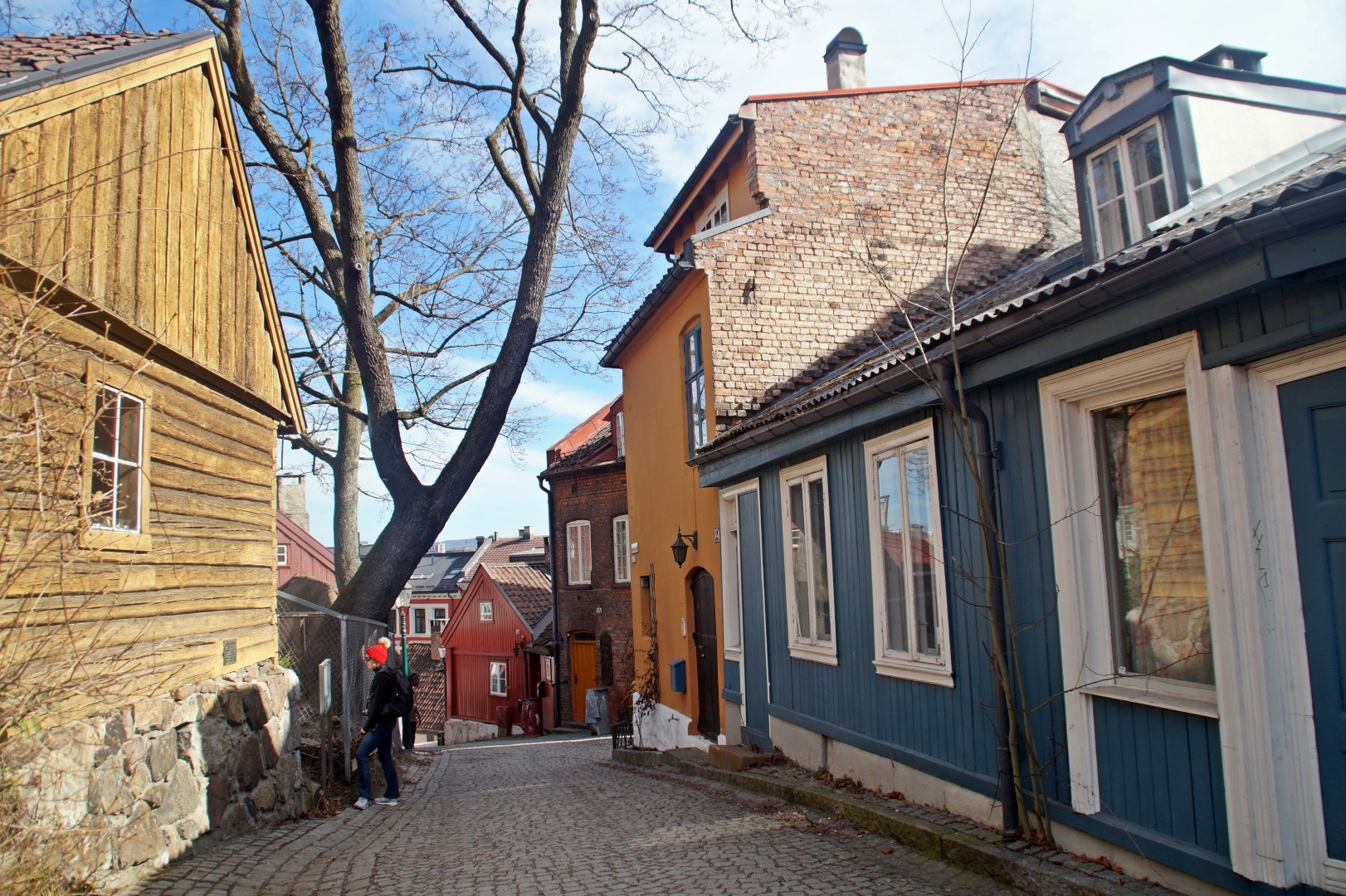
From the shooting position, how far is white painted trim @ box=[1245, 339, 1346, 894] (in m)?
4.16

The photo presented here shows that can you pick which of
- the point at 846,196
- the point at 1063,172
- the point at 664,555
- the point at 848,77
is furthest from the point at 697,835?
the point at 848,77

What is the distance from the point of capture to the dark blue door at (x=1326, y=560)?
13.3 feet

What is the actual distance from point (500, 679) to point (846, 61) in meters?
26.6

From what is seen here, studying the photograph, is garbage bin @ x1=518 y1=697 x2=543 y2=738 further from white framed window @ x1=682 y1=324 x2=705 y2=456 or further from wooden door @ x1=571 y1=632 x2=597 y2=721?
white framed window @ x1=682 y1=324 x2=705 y2=456

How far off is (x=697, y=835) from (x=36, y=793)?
4231 mm

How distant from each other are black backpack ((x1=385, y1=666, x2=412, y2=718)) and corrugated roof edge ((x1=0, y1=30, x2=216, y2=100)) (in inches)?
240

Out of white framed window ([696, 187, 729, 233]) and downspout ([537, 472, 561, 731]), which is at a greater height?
white framed window ([696, 187, 729, 233])

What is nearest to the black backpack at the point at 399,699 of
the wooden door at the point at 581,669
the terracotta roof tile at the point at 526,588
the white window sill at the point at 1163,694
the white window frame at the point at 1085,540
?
the white window frame at the point at 1085,540

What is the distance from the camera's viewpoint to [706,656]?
1444 centimetres

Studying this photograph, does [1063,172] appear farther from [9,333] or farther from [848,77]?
[9,333]

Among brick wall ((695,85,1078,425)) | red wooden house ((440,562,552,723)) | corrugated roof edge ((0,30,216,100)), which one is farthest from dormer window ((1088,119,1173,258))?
red wooden house ((440,562,552,723))

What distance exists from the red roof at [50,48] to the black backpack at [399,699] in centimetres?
618

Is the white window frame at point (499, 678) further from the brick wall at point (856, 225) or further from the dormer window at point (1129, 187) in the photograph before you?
the dormer window at point (1129, 187)

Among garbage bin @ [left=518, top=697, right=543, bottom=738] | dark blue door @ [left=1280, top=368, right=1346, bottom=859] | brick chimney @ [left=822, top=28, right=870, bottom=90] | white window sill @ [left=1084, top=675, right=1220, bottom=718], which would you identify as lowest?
garbage bin @ [left=518, top=697, right=543, bottom=738]
